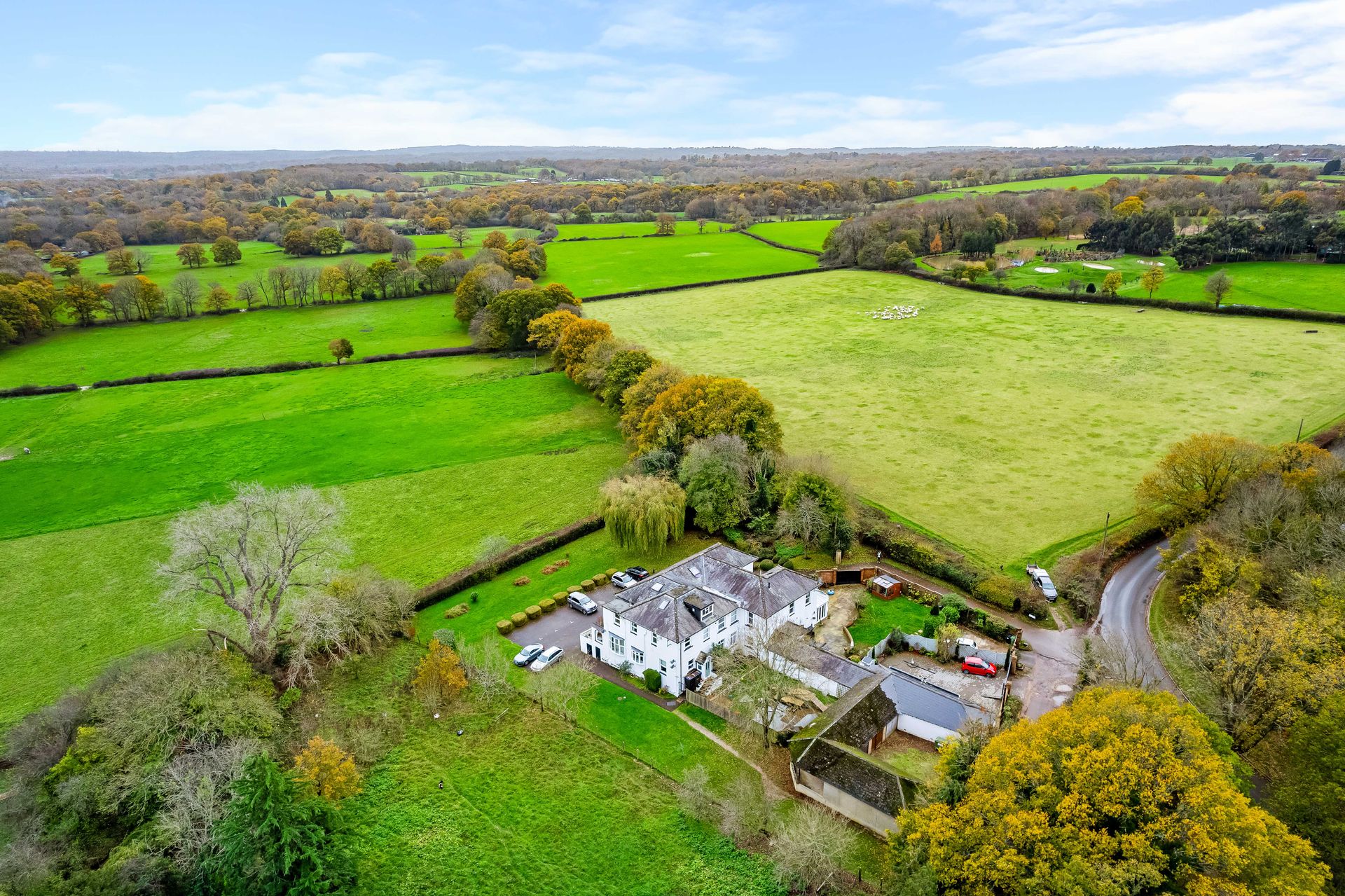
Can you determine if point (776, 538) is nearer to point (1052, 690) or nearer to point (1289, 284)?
point (1052, 690)

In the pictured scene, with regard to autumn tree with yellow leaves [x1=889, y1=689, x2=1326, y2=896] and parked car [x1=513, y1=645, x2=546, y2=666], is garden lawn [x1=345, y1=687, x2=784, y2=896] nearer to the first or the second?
parked car [x1=513, y1=645, x2=546, y2=666]


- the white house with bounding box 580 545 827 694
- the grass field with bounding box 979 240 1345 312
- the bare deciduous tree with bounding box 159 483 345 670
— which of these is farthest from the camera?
the grass field with bounding box 979 240 1345 312

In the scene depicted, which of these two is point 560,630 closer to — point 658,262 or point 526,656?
point 526,656

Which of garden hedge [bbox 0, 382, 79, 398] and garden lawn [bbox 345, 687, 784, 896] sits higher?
garden hedge [bbox 0, 382, 79, 398]

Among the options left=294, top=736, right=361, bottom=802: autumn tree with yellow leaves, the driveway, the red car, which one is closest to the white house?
the driveway

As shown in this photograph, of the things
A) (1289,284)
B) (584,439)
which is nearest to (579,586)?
(584,439)

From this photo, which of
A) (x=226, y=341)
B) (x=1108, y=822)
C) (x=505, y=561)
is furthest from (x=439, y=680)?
(x=226, y=341)
